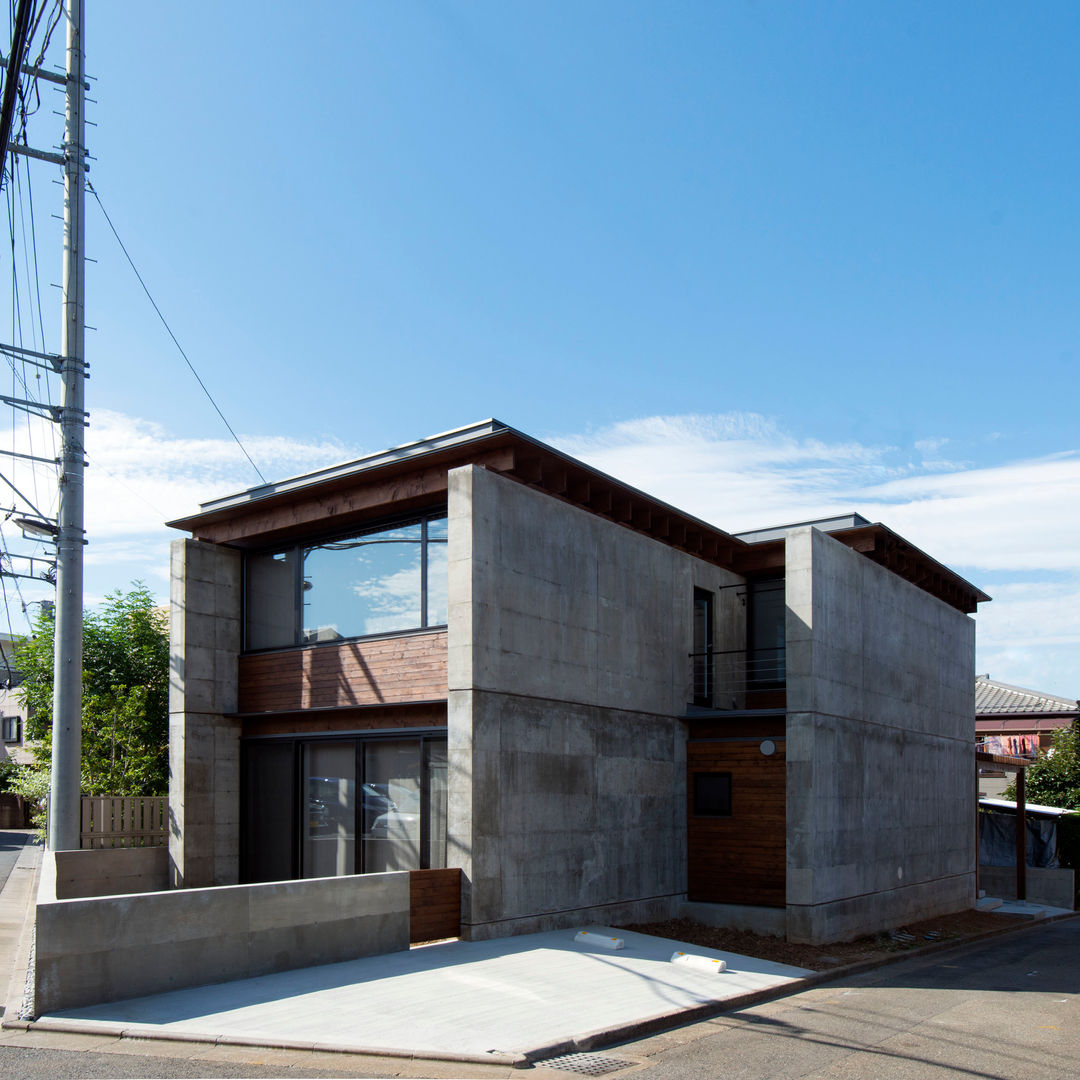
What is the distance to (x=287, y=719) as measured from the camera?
17.0 meters

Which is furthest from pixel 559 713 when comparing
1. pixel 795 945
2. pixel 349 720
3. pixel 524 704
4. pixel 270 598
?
pixel 270 598

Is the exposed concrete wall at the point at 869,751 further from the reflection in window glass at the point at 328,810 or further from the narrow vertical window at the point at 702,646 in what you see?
the reflection in window glass at the point at 328,810

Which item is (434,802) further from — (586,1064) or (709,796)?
(586,1064)

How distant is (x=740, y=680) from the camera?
65.0 ft

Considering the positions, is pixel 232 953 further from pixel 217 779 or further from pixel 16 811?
pixel 16 811

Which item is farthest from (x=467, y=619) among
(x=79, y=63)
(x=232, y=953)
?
(x=79, y=63)

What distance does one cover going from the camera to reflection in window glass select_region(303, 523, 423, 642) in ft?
50.3

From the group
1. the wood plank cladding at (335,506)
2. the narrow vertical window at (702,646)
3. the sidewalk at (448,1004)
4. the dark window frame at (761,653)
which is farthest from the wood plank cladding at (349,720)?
the dark window frame at (761,653)

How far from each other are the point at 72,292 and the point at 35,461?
254 centimetres

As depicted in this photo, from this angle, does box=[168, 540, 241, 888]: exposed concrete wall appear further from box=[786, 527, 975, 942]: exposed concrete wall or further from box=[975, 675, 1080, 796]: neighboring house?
box=[975, 675, 1080, 796]: neighboring house

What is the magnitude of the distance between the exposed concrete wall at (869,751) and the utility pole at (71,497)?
33.3 ft

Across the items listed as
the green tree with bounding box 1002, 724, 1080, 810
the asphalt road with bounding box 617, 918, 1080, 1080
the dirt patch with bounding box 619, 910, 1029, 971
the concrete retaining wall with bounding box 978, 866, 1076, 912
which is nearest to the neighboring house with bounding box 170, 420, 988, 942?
the dirt patch with bounding box 619, 910, 1029, 971

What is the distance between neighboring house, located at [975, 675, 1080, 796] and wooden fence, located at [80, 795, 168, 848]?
119 feet

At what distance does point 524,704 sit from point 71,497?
21.8 ft
